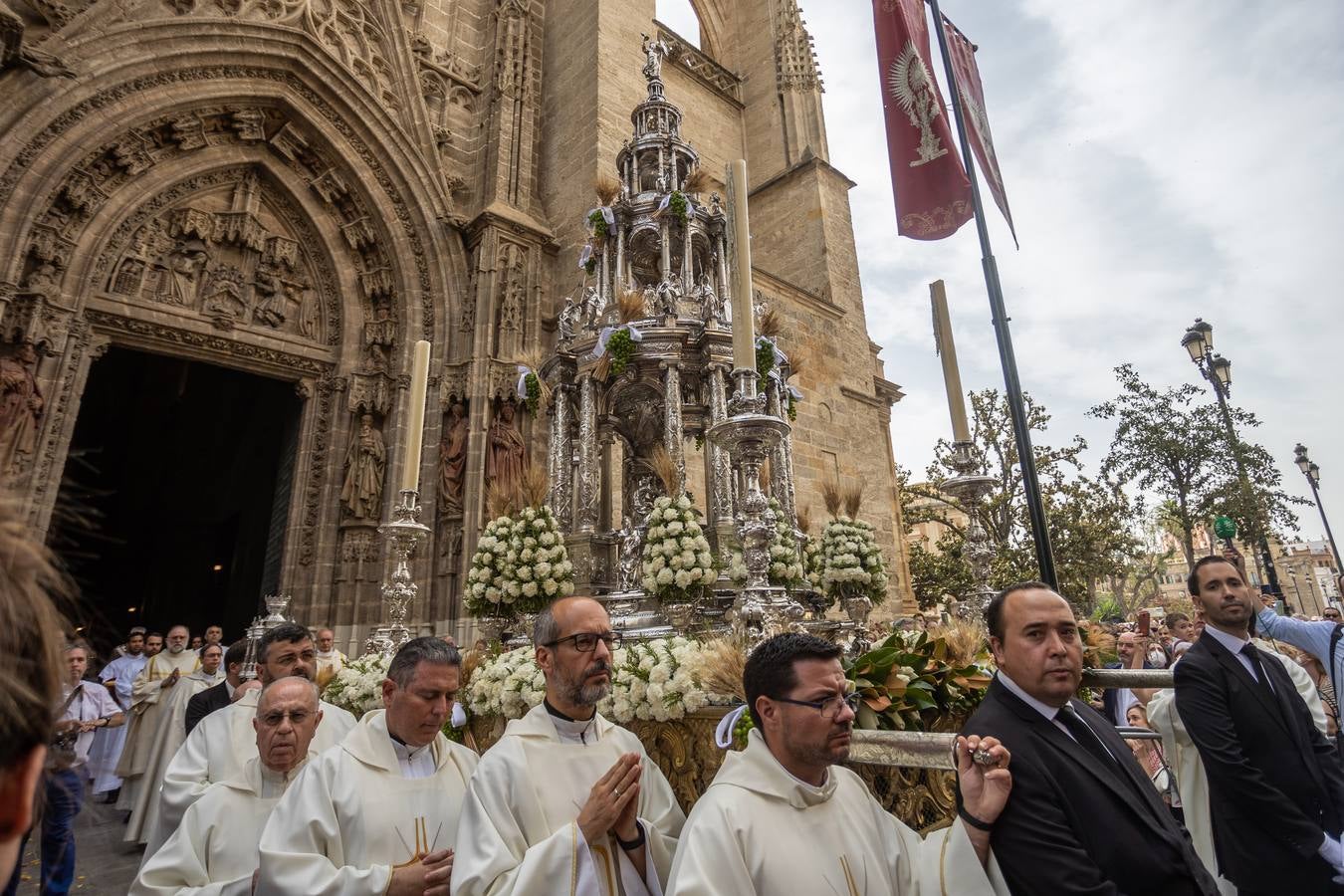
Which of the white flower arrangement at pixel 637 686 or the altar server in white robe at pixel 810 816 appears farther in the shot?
the white flower arrangement at pixel 637 686

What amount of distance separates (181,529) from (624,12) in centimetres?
1694

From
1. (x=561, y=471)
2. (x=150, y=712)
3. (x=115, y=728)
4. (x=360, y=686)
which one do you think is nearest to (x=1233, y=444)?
(x=561, y=471)

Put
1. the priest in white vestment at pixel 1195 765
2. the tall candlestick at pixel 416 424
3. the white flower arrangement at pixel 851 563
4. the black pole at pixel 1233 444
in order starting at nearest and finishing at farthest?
the priest in white vestment at pixel 1195 765, the tall candlestick at pixel 416 424, the white flower arrangement at pixel 851 563, the black pole at pixel 1233 444

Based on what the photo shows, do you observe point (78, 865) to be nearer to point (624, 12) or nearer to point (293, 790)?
point (293, 790)

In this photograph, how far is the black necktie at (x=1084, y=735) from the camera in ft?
6.26

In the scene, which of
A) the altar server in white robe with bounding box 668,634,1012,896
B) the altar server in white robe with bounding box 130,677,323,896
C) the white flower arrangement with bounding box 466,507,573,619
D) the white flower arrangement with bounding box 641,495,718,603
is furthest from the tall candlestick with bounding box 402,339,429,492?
the altar server in white robe with bounding box 668,634,1012,896

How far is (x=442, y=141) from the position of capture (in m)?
12.0

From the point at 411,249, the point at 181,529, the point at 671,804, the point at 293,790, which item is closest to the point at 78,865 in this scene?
the point at 293,790

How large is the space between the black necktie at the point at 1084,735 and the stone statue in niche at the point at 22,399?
9654 millimetres

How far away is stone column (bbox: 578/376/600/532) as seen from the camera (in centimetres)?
618

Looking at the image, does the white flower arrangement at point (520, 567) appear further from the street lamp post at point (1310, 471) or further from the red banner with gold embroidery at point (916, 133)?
the street lamp post at point (1310, 471)

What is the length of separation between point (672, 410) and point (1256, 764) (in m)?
4.21

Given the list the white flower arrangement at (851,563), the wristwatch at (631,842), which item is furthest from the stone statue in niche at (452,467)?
the wristwatch at (631,842)

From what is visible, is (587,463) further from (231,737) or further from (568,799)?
(568,799)
